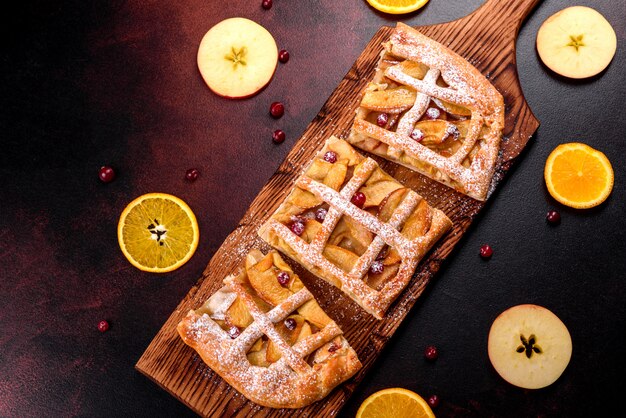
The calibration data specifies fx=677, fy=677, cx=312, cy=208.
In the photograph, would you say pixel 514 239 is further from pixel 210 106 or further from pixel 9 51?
pixel 9 51

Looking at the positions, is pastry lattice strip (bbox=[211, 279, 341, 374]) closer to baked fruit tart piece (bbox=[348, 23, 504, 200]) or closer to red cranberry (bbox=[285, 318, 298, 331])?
red cranberry (bbox=[285, 318, 298, 331])

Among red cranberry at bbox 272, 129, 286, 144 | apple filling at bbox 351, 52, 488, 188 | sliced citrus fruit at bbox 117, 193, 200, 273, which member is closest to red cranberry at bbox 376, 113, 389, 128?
apple filling at bbox 351, 52, 488, 188

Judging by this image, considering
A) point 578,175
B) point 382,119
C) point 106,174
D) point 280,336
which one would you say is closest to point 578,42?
point 578,175

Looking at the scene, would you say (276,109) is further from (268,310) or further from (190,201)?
(268,310)

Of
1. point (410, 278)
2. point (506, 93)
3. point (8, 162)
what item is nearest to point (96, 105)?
point (8, 162)

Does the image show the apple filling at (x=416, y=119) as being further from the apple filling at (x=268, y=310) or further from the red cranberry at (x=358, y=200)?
the apple filling at (x=268, y=310)

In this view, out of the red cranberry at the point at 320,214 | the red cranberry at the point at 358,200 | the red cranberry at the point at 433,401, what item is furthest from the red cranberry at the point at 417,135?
the red cranberry at the point at 433,401
